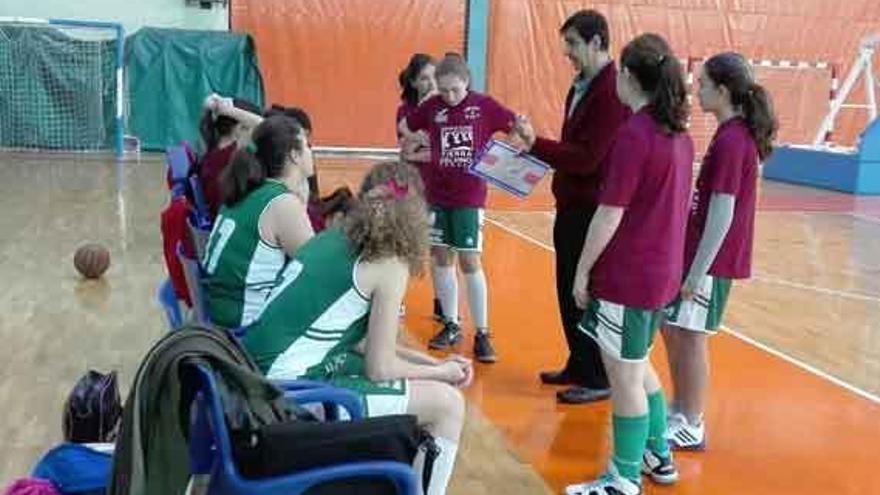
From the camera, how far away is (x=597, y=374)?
4.27 metres

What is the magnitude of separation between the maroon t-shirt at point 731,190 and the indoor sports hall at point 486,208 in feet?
0.96

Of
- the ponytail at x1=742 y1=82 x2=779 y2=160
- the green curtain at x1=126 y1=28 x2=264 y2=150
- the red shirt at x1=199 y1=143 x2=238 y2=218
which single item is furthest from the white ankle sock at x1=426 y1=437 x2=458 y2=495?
the green curtain at x1=126 y1=28 x2=264 y2=150

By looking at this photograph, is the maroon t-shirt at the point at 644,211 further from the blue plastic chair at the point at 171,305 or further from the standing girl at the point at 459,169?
the standing girl at the point at 459,169

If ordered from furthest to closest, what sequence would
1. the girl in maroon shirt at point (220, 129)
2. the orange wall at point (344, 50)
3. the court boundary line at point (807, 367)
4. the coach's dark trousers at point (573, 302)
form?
the orange wall at point (344, 50), the court boundary line at point (807, 367), the coach's dark trousers at point (573, 302), the girl in maroon shirt at point (220, 129)

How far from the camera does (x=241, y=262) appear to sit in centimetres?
300

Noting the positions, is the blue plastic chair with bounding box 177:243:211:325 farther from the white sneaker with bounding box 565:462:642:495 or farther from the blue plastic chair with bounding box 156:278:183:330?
the white sneaker with bounding box 565:462:642:495

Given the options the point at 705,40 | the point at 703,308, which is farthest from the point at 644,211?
the point at 705,40

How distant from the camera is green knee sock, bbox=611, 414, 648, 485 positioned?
310cm

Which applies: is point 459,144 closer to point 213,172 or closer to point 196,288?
point 213,172

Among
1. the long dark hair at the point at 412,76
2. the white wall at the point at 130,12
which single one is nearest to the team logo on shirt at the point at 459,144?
the long dark hair at the point at 412,76

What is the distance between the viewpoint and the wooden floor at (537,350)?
357cm

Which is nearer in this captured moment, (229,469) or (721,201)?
(229,469)

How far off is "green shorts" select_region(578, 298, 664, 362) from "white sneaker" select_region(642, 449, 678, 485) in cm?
50

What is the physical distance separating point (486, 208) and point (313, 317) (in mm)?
6859
